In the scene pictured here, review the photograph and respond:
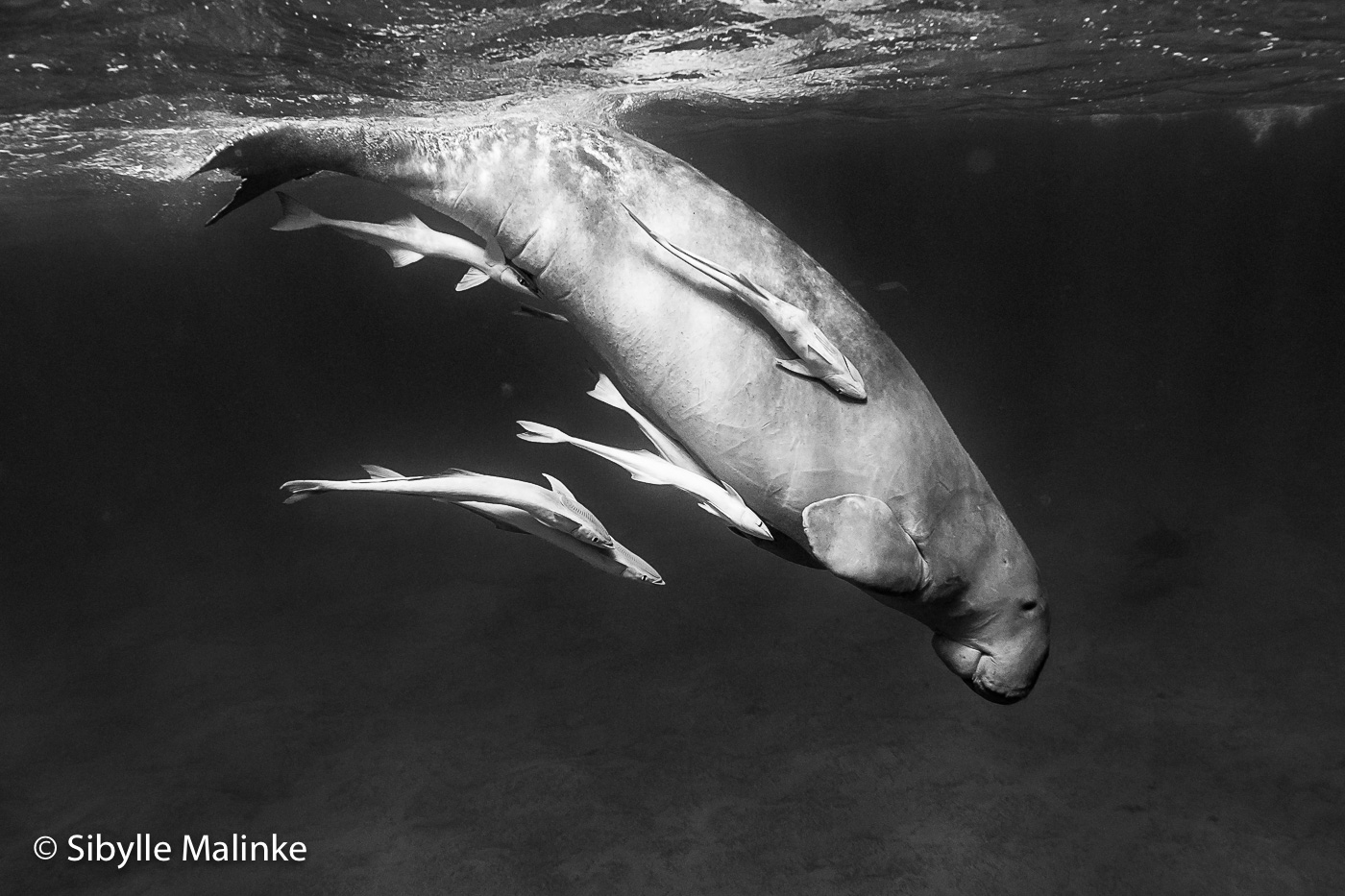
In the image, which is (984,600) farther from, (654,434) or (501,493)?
(501,493)

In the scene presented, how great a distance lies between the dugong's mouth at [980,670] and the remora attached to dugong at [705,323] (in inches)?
12.9

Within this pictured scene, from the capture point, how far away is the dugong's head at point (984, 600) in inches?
94.3

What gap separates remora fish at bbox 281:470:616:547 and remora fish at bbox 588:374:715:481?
309 mm

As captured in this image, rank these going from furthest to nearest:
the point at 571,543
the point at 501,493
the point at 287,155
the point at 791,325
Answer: the point at 571,543 → the point at 501,493 → the point at 287,155 → the point at 791,325

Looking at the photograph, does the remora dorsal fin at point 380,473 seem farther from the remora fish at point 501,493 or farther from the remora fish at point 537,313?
the remora fish at point 537,313

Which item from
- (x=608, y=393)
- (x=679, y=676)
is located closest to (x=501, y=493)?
(x=608, y=393)

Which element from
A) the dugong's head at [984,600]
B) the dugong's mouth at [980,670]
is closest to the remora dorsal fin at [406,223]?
the dugong's head at [984,600]

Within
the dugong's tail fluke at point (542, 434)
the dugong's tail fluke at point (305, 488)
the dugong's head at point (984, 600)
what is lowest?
the dugong's head at point (984, 600)

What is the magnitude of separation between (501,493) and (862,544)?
1.08 m

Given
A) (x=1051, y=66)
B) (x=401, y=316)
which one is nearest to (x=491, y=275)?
(x=1051, y=66)

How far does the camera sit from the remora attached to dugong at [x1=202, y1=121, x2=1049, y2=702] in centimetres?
216

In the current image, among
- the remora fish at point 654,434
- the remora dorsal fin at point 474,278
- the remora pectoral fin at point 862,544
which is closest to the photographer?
the remora pectoral fin at point 862,544

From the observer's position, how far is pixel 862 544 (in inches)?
83.6

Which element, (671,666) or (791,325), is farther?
(671,666)
